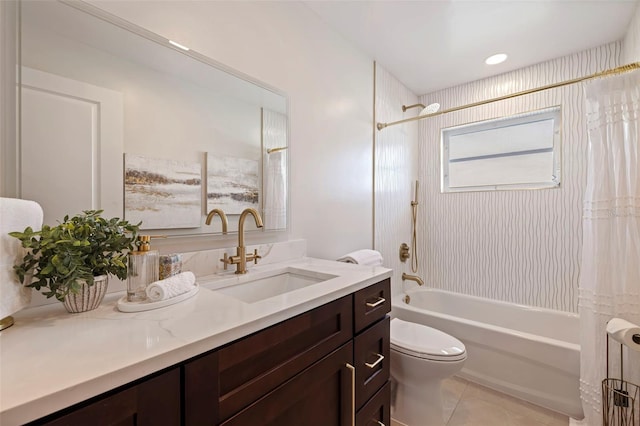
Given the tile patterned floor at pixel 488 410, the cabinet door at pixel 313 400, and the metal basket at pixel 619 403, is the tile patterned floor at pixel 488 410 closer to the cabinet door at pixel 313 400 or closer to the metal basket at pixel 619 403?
the metal basket at pixel 619 403

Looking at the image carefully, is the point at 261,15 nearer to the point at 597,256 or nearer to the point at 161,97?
the point at 161,97

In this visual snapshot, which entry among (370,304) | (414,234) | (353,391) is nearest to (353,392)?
(353,391)

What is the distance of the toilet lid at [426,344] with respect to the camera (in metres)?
1.44

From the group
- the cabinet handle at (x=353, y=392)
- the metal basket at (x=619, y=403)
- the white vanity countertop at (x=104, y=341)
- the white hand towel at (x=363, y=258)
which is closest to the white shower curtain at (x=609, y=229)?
the metal basket at (x=619, y=403)

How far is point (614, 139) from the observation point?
138 centimetres

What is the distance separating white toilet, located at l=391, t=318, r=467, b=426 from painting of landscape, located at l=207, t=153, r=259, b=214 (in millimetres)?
1149

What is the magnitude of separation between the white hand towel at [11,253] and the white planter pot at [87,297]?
76 mm

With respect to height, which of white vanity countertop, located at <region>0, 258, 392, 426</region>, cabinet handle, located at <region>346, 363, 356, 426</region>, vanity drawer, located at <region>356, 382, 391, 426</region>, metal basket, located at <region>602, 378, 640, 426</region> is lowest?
metal basket, located at <region>602, 378, 640, 426</region>

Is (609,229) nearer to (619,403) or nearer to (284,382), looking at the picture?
(619,403)

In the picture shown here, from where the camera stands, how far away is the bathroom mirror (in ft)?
2.56

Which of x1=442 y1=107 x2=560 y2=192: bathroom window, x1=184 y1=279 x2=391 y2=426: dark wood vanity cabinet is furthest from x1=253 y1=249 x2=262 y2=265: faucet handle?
x1=442 y1=107 x2=560 y2=192: bathroom window

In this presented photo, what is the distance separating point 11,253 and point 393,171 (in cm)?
238

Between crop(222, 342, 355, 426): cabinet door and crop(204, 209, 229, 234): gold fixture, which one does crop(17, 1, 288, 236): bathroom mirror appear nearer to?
crop(204, 209, 229, 234): gold fixture

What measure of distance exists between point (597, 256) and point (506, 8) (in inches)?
59.8
